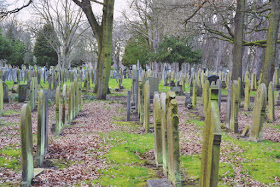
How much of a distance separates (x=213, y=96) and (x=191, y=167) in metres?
2.44

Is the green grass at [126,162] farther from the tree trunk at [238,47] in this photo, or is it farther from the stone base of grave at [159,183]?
the tree trunk at [238,47]

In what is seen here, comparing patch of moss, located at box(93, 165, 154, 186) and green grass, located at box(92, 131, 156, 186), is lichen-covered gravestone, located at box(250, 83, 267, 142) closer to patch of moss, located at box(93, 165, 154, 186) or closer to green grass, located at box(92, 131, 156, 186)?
green grass, located at box(92, 131, 156, 186)

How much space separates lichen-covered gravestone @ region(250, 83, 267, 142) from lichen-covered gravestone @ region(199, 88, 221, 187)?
4696 mm

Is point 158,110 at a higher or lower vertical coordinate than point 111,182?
higher

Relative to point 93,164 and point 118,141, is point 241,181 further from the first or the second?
point 118,141

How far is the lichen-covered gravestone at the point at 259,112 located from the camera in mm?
7391

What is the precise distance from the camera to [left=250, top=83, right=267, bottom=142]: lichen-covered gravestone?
7391 mm

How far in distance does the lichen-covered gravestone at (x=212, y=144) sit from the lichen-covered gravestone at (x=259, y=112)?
15.4ft

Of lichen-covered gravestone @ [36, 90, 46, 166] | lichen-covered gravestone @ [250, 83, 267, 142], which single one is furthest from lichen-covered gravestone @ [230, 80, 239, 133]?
lichen-covered gravestone @ [36, 90, 46, 166]

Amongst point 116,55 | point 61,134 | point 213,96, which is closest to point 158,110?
point 213,96

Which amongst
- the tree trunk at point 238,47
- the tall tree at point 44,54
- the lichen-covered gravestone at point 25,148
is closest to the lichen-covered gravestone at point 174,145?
the lichen-covered gravestone at point 25,148

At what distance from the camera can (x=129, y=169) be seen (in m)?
5.21

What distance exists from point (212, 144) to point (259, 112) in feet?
16.2

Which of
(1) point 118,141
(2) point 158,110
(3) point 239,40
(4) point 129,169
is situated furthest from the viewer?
(3) point 239,40
